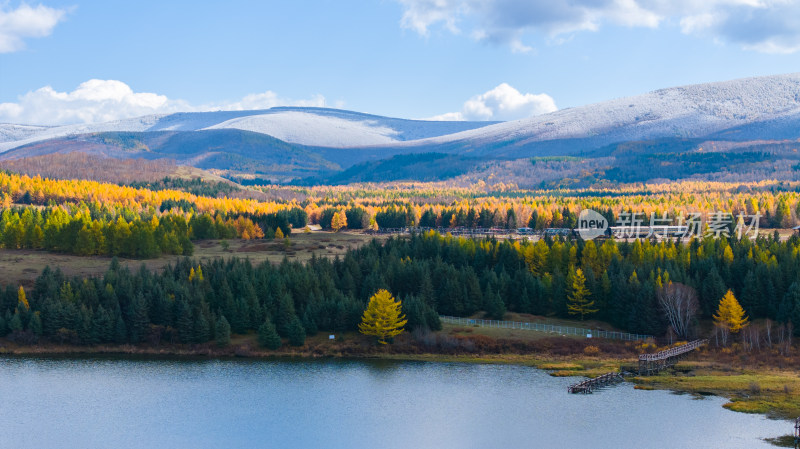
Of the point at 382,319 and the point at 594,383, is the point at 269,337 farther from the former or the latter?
the point at 594,383

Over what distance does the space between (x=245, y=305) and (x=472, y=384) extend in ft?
128

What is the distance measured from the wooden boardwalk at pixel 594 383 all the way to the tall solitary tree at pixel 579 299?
2897 cm

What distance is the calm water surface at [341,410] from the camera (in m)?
76.8

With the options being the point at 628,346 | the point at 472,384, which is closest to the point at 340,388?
the point at 472,384

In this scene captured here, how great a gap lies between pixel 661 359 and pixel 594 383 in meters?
14.5

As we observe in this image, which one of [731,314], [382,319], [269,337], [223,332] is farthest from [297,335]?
[731,314]

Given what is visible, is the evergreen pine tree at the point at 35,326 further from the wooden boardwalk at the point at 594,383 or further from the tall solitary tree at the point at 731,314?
the tall solitary tree at the point at 731,314

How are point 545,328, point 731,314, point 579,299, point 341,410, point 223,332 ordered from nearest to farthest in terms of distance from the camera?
point 341,410, point 731,314, point 223,332, point 545,328, point 579,299

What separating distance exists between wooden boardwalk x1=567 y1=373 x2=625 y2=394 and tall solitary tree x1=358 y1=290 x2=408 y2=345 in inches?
1191

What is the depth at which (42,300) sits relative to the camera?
407 ft

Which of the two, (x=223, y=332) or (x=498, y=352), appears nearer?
(x=498, y=352)

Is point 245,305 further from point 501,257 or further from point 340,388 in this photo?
point 501,257

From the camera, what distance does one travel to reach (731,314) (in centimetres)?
11612

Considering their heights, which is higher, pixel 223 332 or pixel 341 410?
pixel 223 332
